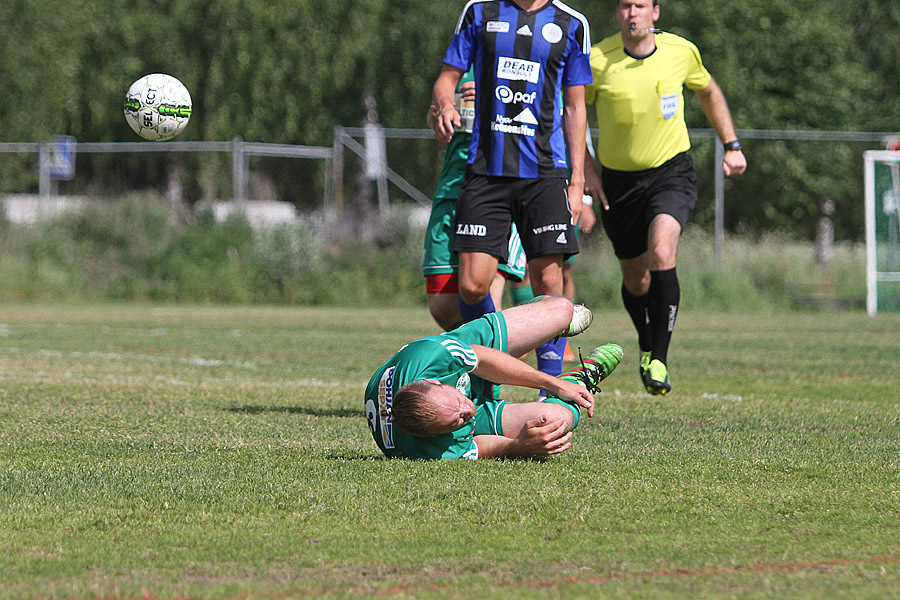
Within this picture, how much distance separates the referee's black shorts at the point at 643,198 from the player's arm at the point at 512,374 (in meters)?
2.61

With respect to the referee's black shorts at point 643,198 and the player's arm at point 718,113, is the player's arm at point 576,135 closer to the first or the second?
the referee's black shorts at point 643,198

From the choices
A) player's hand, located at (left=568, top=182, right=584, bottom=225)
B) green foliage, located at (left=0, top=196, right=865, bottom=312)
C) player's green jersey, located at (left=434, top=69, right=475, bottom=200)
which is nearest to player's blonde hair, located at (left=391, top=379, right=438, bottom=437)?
player's hand, located at (left=568, top=182, right=584, bottom=225)

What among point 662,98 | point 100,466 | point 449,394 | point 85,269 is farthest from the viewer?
point 85,269

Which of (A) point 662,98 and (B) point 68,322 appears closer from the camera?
(A) point 662,98

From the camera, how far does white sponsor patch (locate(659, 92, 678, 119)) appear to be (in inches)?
277

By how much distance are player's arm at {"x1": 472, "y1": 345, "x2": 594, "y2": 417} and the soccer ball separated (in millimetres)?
2843

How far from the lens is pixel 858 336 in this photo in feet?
42.7

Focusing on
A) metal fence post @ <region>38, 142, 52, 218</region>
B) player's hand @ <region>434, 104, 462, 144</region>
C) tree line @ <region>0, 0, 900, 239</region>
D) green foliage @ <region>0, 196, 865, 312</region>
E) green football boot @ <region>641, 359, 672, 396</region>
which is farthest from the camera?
tree line @ <region>0, 0, 900, 239</region>

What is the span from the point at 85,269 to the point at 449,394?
18.3 meters

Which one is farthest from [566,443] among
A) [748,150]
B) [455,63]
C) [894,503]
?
[748,150]

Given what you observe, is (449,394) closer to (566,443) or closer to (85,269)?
(566,443)

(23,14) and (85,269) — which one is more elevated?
(23,14)

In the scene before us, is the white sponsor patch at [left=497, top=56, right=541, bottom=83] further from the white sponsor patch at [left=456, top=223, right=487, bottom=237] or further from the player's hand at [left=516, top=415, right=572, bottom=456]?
the player's hand at [left=516, top=415, right=572, bottom=456]

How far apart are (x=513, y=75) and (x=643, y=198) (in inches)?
56.1
